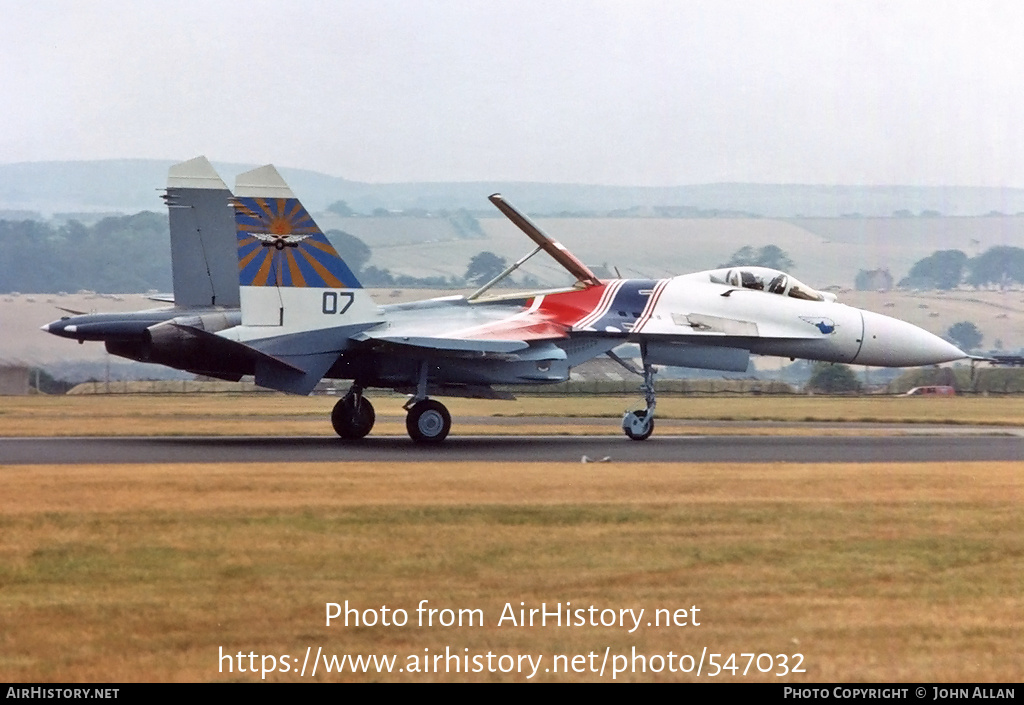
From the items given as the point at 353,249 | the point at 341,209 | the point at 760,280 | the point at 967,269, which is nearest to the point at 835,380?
the point at 967,269

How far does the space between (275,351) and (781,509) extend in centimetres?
1025

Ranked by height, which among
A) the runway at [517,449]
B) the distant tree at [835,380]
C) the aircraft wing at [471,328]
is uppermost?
the aircraft wing at [471,328]

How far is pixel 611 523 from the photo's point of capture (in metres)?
12.9

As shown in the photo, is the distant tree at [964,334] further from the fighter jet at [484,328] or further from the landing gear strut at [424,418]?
the landing gear strut at [424,418]

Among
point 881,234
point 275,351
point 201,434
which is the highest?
point 881,234

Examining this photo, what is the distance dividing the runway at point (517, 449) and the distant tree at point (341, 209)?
208 feet

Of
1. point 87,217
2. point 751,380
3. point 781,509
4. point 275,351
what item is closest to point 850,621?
point 781,509

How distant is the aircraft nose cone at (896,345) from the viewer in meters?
25.5

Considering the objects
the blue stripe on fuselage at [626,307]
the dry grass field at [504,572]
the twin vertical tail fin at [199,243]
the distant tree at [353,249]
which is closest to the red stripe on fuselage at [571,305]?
the blue stripe on fuselage at [626,307]

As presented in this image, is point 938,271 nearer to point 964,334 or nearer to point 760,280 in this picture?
point 964,334

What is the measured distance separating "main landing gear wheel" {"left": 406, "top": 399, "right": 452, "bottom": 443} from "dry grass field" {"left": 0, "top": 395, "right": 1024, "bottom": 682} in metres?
5.09

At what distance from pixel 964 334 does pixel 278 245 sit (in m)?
29.8

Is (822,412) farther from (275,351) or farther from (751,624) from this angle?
(751,624)

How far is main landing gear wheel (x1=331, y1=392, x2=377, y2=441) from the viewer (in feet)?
79.2
